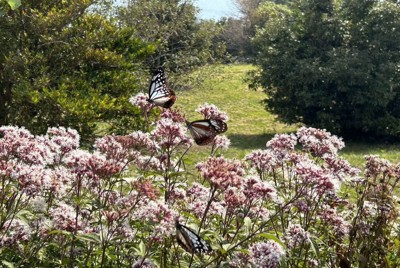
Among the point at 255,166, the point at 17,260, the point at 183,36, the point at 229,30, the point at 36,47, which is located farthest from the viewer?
the point at 229,30

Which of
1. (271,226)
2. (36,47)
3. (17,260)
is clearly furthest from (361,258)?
(36,47)

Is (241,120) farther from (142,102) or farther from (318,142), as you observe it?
(318,142)

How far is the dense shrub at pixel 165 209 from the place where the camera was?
3.56 meters

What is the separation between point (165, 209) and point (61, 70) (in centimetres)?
1027

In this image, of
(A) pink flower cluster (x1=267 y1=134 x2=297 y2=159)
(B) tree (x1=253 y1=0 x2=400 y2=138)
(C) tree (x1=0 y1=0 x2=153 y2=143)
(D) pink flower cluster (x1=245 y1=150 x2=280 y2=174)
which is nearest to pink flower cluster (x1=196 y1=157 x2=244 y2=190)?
(D) pink flower cluster (x1=245 y1=150 x2=280 y2=174)

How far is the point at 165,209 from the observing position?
3492mm

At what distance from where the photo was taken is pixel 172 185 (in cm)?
457

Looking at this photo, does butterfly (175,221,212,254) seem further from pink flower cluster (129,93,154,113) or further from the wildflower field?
pink flower cluster (129,93,154,113)

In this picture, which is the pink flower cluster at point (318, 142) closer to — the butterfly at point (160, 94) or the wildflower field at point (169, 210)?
the wildflower field at point (169, 210)

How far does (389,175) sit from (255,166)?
1.14 m

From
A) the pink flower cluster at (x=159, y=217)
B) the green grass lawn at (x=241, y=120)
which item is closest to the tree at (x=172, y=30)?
the green grass lawn at (x=241, y=120)

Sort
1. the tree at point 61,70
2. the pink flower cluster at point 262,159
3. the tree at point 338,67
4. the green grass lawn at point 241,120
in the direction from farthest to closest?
the tree at point 338,67, the green grass lawn at point 241,120, the tree at point 61,70, the pink flower cluster at point 262,159

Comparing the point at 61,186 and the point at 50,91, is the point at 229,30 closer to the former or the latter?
the point at 50,91

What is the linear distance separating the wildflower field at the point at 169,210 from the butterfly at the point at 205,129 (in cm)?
11
